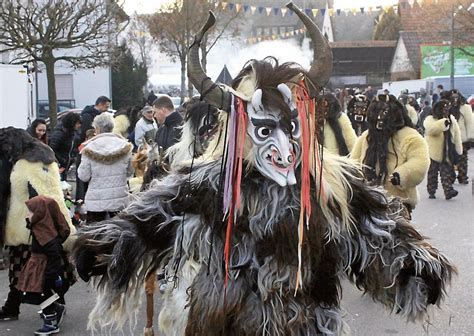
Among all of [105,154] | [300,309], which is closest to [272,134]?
[300,309]

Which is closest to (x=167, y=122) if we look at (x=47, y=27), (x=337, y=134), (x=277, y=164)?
(x=337, y=134)

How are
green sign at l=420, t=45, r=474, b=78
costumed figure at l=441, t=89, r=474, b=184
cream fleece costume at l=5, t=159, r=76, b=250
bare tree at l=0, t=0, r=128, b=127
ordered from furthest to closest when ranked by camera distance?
1. green sign at l=420, t=45, r=474, b=78
2. costumed figure at l=441, t=89, r=474, b=184
3. bare tree at l=0, t=0, r=128, b=127
4. cream fleece costume at l=5, t=159, r=76, b=250

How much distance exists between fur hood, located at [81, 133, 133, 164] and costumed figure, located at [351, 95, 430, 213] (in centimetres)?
229

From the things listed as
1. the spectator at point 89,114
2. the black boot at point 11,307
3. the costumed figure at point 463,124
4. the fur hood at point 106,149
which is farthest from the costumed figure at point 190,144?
the costumed figure at point 463,124

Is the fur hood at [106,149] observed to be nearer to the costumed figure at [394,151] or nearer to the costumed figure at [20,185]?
the costumed figure at [20,185]

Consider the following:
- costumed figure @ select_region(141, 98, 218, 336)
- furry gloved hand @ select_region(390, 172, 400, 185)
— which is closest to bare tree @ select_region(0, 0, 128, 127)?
costumed figure @ select_region(141, 98, 218, 336)

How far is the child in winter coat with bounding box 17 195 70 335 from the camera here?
5246 mm

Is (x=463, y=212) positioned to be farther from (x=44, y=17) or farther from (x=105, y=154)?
(x=44, y=17)

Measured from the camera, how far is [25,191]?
5.59 metres

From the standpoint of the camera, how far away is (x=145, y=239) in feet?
10.9

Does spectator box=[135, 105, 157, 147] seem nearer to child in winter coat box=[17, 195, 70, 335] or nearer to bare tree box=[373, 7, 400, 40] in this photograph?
child in winter coat box=[17, 195, 70, 335]

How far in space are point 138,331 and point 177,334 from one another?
8.26 feet

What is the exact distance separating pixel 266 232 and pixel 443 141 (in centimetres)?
980

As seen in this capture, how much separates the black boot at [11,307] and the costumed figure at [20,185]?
97 millimetres
